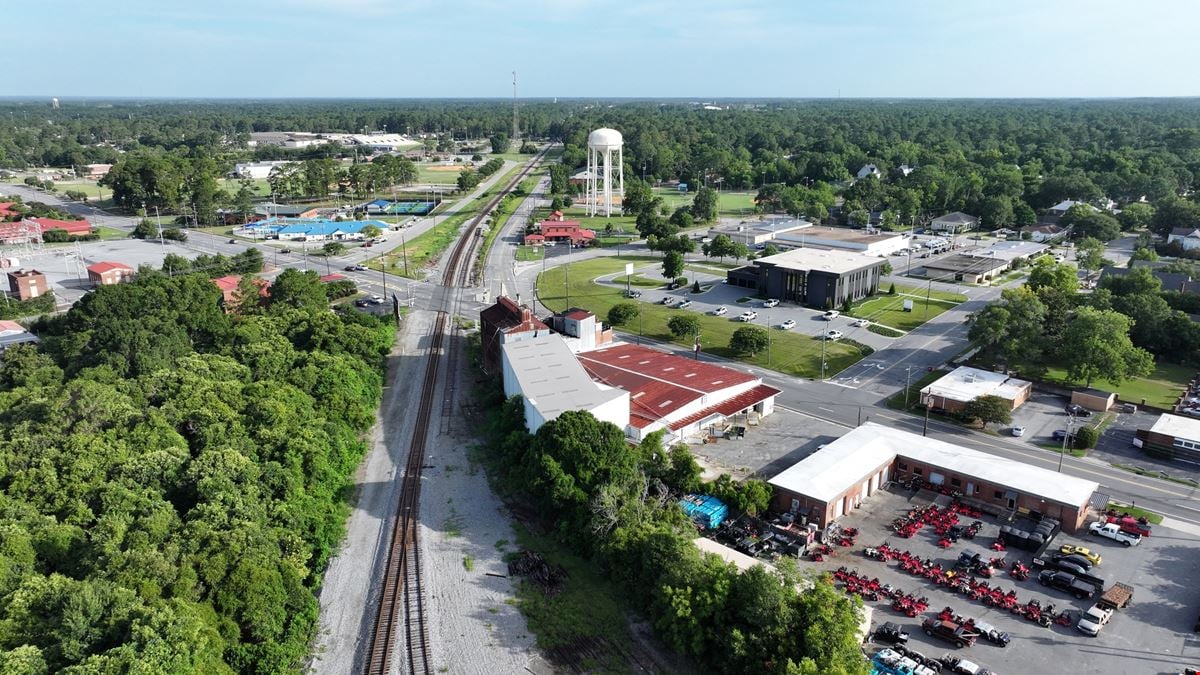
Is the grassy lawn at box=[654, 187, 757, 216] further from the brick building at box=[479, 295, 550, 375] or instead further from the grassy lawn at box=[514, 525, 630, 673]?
the grassy lawn at box=[514, 525, 630, 673]

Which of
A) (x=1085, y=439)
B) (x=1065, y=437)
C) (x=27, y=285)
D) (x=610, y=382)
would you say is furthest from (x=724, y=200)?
(x=27, y=285)

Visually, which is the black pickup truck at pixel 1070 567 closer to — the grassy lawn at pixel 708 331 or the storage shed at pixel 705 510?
the storage shed at pixel 705 510

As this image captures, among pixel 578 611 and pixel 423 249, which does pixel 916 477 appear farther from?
pixel 423 249

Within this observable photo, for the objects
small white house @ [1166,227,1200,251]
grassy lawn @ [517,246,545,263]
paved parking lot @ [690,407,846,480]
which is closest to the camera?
paved parking lot @ [690,407,846,480]

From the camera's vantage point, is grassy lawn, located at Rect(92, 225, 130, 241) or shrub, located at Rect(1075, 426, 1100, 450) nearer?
shrub, located at Rect(1075, 426, 1100, 450)

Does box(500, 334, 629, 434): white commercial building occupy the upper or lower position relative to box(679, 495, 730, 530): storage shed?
upper

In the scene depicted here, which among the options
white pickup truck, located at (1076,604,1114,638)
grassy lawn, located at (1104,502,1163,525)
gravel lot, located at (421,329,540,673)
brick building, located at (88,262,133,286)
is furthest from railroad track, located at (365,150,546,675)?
brick building, located at (88,262,133,286)
